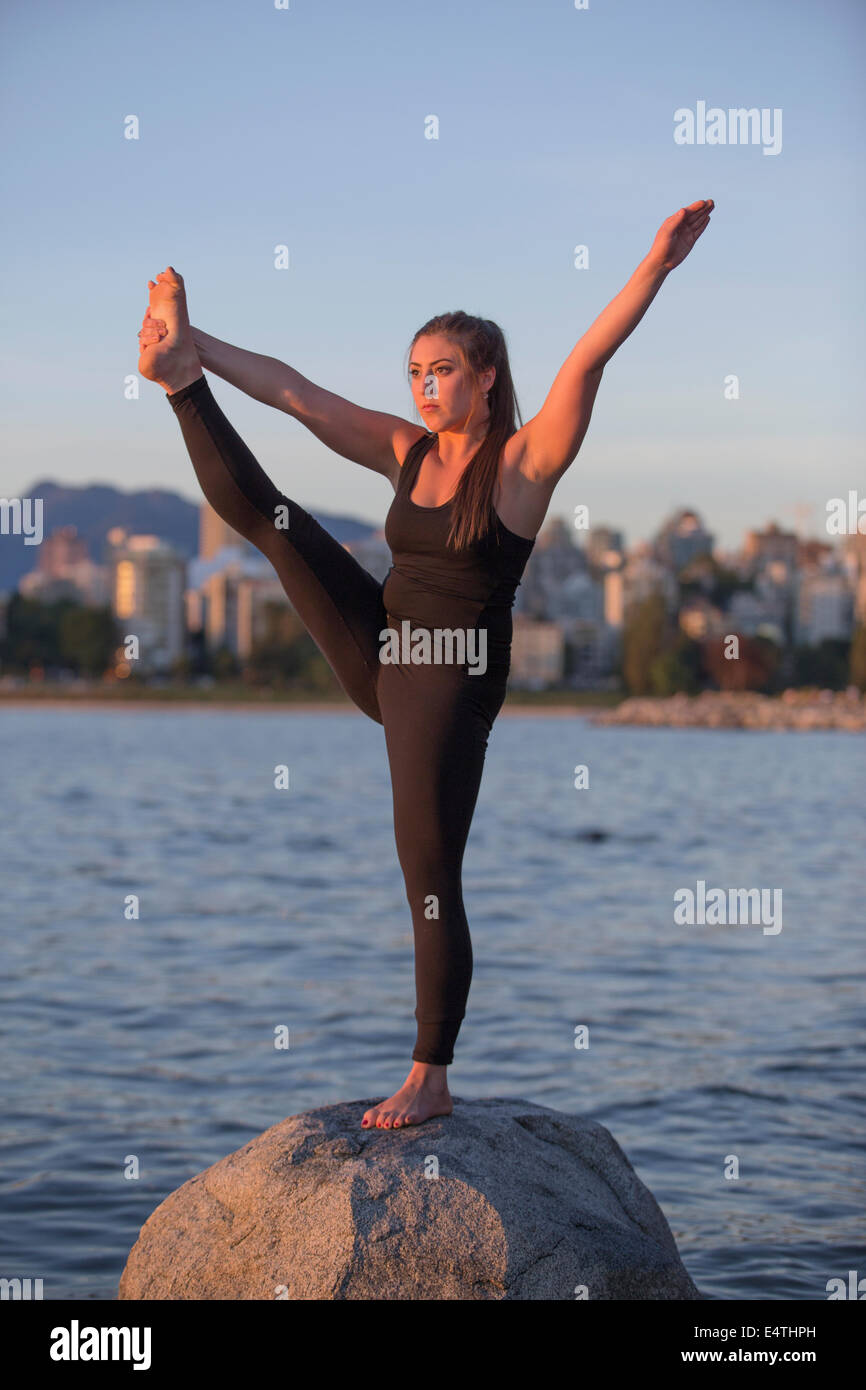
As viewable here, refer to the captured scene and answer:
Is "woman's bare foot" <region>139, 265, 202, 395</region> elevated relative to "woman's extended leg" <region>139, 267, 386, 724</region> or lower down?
elevated

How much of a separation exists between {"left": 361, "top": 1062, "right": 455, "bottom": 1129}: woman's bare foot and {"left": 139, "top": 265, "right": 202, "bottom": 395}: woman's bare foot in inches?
87.2

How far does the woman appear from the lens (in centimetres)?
459

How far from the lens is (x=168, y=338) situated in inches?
181

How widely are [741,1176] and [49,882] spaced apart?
50.0 ft

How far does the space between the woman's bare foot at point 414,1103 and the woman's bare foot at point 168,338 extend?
7.26 feet

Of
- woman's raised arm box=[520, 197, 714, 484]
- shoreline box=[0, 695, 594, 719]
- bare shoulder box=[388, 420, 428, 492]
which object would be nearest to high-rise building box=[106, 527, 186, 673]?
shoreline box=[0, 695, 594, 719]

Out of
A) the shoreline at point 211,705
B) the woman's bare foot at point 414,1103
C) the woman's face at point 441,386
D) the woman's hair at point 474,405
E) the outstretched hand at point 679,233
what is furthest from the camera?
the shoreline at point 211,705

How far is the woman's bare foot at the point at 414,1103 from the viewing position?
4.80 meters

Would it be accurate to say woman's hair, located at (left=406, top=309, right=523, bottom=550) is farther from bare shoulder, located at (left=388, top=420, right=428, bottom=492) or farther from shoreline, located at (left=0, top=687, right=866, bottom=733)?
shoreline, located at (left=0, top=687, right=866, bottom=733)

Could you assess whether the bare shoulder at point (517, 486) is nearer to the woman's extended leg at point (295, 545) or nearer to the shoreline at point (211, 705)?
the woman's extended leg at point (295, 545)

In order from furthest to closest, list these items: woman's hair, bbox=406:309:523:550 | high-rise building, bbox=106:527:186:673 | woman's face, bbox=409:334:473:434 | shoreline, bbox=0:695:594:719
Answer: high-rise building, bbox=106:527:186:673, shoreline, bbox=0:695:594:719, woman's face, bbox=409:334:473:434, woman's hair, bbox=406:309:523:550

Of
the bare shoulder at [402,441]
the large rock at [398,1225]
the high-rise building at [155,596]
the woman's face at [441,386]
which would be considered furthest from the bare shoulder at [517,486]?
the high-rise building at [155,596]

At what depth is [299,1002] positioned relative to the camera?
12.8 metres

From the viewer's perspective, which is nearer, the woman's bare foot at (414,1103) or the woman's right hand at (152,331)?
the woman's right hand at (152,331)
